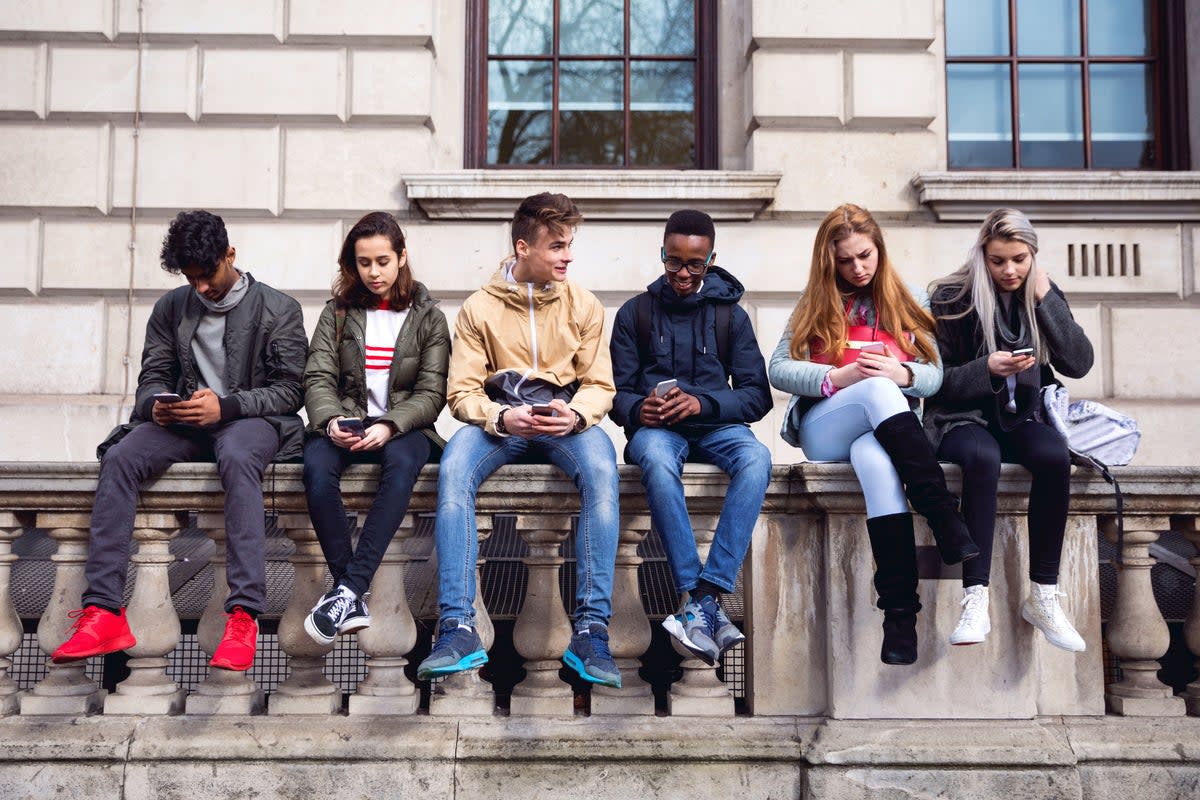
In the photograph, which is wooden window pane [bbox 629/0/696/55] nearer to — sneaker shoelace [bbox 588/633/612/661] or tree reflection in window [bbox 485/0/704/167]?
tree reflection in window [bbox 485/0/704/167]

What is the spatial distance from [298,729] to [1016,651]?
2.48 meters

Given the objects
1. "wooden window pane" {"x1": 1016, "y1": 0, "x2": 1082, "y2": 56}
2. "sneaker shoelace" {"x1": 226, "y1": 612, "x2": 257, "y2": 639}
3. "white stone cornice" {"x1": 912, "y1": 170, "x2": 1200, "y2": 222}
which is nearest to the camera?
"sneaker shoelace" {"x1": 226, "y1": 612, "x2": 257, "y2": 639}

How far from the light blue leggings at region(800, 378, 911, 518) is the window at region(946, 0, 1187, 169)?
4.98m

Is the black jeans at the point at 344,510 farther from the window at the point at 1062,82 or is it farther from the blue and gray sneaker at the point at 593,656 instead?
the window at the point at 1062,82

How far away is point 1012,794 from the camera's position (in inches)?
138

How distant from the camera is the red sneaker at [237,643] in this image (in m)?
3.49

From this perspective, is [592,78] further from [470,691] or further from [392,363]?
[470,691]

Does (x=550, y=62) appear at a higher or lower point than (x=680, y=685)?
higher

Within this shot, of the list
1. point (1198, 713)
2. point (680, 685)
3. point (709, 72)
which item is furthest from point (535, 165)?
point (1198, 713)

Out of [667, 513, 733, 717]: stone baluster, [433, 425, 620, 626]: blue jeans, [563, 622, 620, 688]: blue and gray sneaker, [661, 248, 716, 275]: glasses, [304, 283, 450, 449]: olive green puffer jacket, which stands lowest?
[667, 513, 733, 717]: stone baluster

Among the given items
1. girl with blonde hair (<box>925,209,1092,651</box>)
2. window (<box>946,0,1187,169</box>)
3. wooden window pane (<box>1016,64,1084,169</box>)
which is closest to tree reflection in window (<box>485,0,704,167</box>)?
window (<box>946,0,1187,169</box>)

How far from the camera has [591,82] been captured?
837 centimetres

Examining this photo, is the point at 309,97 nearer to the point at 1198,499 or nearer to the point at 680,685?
the point at 680,685

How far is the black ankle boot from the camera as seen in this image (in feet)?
11.4
